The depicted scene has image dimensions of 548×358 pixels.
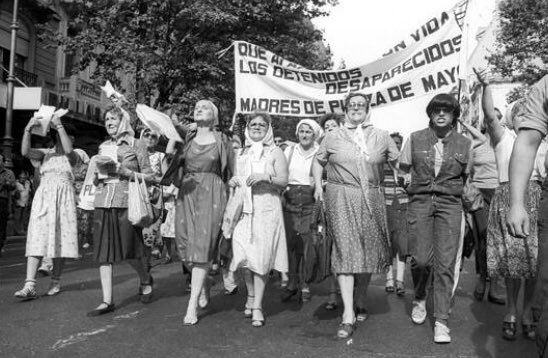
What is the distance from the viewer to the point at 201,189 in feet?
17.6

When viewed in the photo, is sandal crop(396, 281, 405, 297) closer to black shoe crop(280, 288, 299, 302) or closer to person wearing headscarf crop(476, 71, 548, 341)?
black shoe crop(280, 288, 299, 302)

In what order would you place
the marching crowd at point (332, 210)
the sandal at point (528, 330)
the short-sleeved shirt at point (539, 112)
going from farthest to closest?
the marching crowd at point (332, 210), the sandal at point (528, 330), the short-sleeved shirt at point (539, 112)

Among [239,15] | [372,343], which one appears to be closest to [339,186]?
[372,343]

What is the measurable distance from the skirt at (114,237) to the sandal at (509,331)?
3.35 meters

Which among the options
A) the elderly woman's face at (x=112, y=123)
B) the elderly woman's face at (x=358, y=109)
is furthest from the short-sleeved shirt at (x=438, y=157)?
the elderly woman's face at (x=112, y=123)

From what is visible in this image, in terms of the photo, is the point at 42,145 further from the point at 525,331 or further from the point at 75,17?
the point at 75,17

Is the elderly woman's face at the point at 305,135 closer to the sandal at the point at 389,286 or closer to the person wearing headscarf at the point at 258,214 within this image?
the person wearing headscarf at the point at 258,214

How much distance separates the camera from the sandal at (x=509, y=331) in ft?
15.2

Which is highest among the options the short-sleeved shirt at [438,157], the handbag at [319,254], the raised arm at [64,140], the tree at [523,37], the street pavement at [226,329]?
the tree at [523,37]

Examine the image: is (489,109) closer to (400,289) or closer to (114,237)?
(400,289)

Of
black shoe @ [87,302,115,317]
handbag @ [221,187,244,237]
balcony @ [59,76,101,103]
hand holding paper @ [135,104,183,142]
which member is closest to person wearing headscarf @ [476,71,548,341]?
handbag @ [221,187,244,237]

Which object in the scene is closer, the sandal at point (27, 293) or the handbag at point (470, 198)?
the handbag at point (470, 198)

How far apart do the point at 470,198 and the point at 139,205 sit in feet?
10.0

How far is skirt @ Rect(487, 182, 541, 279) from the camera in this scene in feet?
15.1
